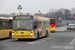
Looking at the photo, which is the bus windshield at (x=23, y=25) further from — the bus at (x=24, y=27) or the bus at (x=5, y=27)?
the bus at (x=5, y=27)

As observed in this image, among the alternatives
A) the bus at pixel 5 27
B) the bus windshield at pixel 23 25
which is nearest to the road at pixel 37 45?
the bus windshield at pixel 23 25

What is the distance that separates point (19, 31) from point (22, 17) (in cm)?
143

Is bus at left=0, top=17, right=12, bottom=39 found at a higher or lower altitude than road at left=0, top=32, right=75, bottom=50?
higher

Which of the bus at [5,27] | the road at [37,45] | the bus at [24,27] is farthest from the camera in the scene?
the bus at [5,27]

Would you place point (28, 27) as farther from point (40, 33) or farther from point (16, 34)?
point (40, 33)

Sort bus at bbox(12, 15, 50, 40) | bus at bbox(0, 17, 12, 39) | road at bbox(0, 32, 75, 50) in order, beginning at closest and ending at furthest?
road at bbox(0, 32, 75, 50) < bus at bbox(12, 15, 50, 40) < bus at bbox(0, 17, 12, 39)

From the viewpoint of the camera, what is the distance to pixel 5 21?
23188mm

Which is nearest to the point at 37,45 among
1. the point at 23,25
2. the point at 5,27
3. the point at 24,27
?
the point at 24,27

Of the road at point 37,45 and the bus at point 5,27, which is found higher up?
the bus at point 5,27

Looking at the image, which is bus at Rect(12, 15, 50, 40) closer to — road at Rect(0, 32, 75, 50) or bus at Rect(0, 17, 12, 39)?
road at Rect(0, 32, 75, 50)

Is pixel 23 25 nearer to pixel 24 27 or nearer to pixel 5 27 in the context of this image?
pixel 24 27

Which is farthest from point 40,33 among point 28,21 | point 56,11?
point 56,11

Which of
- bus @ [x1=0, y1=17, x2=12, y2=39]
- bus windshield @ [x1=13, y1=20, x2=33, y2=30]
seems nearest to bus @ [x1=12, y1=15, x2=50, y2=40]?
bus windshield @ [x1=13, y1=20, x2=33, y2=30]

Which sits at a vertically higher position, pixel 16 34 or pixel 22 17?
pixel 22 17
